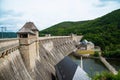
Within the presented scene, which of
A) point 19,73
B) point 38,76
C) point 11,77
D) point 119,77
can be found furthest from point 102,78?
point 11,77

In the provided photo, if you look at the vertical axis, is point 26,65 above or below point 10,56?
below

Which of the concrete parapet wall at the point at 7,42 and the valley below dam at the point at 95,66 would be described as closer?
the concrete parapet wall at the point at 7,42

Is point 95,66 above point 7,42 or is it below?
below

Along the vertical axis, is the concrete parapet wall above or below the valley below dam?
above

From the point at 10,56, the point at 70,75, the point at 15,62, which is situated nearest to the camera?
the point at 10,56

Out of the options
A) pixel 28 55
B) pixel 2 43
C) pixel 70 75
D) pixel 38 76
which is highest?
pixel 2 43

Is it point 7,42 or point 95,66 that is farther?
point 95,66

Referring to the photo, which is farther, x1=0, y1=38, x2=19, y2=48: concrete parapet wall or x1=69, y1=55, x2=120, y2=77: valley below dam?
x1=69, y1=55, x2=120, y2=77: valley below dam

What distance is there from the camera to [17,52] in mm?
19281

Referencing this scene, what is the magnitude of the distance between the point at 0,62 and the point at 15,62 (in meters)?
3.82

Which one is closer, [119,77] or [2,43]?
[2,43]

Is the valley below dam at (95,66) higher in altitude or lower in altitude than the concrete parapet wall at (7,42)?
lower

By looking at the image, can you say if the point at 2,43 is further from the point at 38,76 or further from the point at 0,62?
the point at 38,76

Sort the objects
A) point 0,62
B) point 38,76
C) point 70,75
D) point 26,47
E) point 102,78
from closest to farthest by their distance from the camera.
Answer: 1. point 0,62
2. point 26,47
3. point 38,76
4. point 102,78
5. point 70,75
